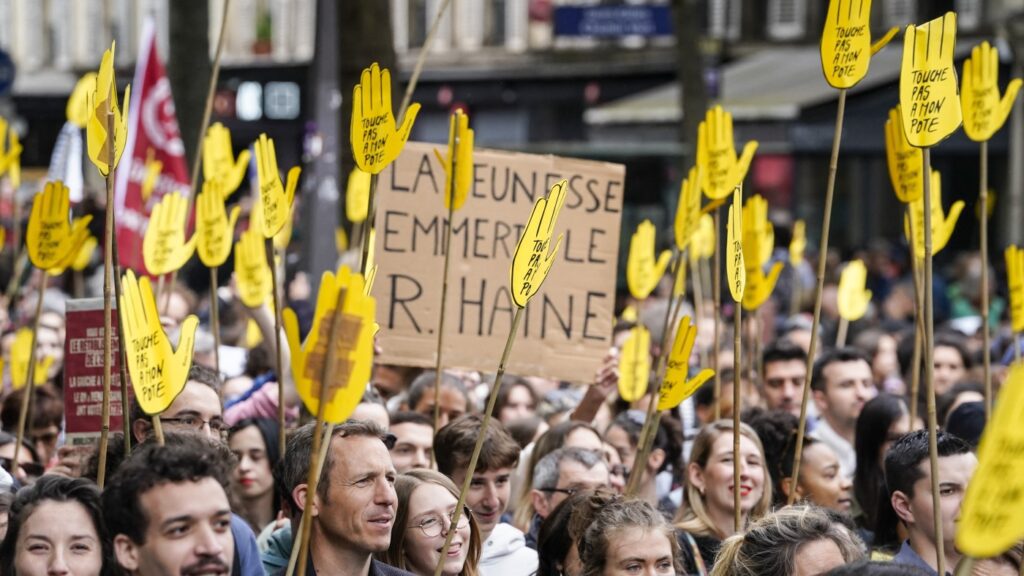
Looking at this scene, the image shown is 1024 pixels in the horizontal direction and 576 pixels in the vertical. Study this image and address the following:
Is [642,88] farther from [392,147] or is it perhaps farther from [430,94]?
[392,147]

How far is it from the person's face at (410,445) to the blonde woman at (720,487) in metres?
0.94

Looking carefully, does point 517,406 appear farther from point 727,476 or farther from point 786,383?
point 727,476

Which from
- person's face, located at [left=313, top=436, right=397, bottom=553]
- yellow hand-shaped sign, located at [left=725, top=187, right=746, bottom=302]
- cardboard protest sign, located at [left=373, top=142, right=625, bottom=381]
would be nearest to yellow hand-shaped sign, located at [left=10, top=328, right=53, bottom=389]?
cardboard protest sign, located at [left=373, top=142, right=625, bottom=381]

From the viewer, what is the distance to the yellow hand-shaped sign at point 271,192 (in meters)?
5.98

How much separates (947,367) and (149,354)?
5962 mm

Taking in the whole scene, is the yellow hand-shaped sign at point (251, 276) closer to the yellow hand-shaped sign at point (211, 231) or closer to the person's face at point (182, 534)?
the yellow hand-shaped sign at point (211, 231)

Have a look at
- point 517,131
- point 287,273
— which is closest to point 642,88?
point 517,131

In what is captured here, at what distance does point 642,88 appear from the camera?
32531 mm

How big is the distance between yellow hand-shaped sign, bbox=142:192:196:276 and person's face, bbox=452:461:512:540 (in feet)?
5.27

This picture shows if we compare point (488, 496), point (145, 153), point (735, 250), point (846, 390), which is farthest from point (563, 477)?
point (145, 153)

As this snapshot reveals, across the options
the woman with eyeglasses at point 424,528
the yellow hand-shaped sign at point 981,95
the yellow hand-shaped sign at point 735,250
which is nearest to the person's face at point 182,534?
the woman with eyeglasses at point 424,528

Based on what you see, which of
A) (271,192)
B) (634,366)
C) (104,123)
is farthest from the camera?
(634,366)

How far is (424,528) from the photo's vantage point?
5422 millimetres

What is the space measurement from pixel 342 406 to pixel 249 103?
3205 centimetres
